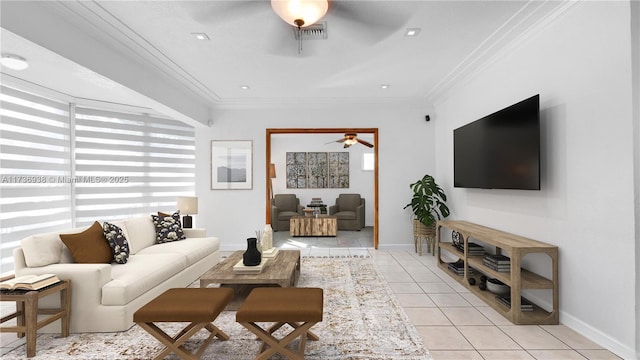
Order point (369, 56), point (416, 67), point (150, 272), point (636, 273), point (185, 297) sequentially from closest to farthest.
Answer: point (636, 273) → point (185, 297) → point (150, 272) → point (369, 56) → point (416, 67)

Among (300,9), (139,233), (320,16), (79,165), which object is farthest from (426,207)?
(79,165)

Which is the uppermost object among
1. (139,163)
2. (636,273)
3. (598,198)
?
(139,163)

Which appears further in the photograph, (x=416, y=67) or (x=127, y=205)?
(x=127, y=205)

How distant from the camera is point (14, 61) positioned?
2.76m

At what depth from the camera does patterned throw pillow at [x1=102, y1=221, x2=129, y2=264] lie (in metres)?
3.13

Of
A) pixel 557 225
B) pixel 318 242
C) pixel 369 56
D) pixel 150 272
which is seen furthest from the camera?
pixel 318 242

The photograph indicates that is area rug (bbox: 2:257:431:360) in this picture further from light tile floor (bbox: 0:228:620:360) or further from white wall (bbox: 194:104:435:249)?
white wall (bbox: 194:104:435:249)

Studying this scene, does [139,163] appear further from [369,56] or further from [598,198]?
[598,198]

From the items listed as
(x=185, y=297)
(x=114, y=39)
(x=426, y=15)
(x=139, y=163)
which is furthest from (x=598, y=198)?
(x=139, y=163)

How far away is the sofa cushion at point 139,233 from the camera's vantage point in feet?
12.1

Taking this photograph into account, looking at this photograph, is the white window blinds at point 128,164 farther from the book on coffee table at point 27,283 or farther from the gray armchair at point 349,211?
the gray armchair at point 349,211

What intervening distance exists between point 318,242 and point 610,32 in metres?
5.34

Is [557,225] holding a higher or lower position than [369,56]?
lower

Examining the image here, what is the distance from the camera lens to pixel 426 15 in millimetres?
2729
